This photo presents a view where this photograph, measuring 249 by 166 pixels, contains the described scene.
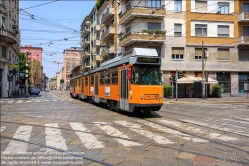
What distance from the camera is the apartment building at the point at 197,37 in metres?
29.8

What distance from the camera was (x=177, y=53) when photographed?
100 ft

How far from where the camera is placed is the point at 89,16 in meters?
56.9

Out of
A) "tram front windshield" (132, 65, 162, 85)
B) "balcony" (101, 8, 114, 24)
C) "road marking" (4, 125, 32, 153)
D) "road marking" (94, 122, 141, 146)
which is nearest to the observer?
"road marking" (4, 125, 32, 153)

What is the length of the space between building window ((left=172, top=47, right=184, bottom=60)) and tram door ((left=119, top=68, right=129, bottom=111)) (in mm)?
19312

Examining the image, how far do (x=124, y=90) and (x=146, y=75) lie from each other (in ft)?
4.55

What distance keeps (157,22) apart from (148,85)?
2024 cm

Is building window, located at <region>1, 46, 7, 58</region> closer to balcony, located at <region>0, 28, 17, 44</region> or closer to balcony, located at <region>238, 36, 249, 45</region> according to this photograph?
balcony, located at <region>0, 28, 17, 44</region>

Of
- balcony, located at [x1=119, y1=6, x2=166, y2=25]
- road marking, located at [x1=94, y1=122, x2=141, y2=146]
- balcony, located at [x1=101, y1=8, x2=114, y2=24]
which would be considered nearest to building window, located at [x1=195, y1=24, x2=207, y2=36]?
balcony, located at [x1=119, y1=6, x2=166, y2=25]

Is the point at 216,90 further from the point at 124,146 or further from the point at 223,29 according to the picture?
the point at 124,146

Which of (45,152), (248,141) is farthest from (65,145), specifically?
(248,141)

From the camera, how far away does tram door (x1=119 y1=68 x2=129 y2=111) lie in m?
11.8

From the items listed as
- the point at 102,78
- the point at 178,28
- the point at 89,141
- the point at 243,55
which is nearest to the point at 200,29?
the point at 178,28

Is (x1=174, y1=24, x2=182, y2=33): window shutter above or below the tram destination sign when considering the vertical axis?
above

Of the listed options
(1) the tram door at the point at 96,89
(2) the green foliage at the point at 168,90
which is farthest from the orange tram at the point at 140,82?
(2) the green foliage at the point at 168,90
